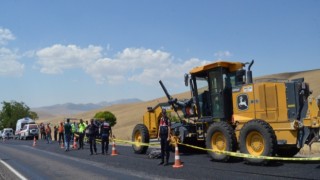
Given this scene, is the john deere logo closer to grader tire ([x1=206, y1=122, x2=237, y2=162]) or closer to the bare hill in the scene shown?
grader tire ([x1=206, y1=122, x2=237, y2=162])

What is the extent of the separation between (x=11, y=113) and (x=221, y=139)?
87591 mm

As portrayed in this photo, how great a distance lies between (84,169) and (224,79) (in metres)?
6.07

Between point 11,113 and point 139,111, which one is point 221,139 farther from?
point 11,113

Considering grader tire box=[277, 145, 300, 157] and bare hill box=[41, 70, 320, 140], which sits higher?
bare hill box=[41, 70, 320, 140]

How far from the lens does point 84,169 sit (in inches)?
564

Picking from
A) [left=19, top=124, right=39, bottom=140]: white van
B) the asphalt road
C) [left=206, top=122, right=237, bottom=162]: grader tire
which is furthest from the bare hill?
[left=206, top=122, right=237, bottom=162]: grader tire

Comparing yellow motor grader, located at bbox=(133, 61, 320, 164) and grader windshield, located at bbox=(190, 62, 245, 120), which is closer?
yellow motor grader, located at bbox=(133, 61, 320, 164)

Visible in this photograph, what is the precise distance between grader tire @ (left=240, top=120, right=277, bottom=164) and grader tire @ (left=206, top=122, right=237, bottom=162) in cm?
47

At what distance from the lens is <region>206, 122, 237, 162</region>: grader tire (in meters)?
14.2

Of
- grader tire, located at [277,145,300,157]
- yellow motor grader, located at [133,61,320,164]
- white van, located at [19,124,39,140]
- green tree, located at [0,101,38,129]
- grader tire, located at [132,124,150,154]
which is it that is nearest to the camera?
yellow motor grader, located at [133,61,320,164]

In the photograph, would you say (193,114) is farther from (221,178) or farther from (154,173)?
(221,178)

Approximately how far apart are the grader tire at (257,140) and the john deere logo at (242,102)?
1211 mm

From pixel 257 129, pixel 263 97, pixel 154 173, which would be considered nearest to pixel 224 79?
pixel 263 97

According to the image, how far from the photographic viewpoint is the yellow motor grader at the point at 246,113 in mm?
12977
